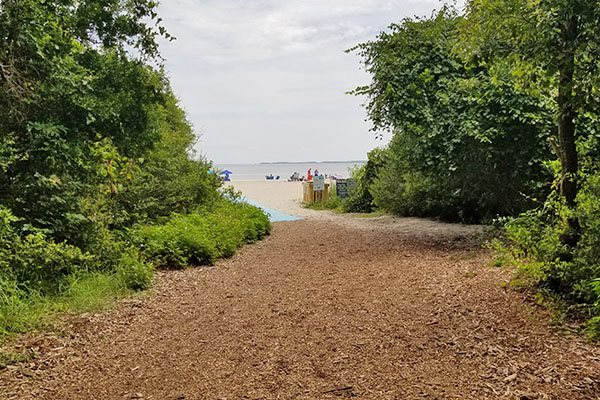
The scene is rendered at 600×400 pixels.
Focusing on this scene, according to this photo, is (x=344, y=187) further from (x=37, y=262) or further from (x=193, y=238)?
(x=37, y=262)

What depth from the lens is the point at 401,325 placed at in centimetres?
361

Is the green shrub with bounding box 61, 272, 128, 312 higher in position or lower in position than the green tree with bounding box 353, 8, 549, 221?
lower

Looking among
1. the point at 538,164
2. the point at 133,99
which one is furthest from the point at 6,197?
the point at 538,164

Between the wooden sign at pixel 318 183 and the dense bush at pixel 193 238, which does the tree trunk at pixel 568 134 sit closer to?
the dense bush at pixel 193 238

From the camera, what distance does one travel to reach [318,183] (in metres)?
19.3

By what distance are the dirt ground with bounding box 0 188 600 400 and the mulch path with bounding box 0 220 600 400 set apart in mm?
11

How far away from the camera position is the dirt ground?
104 inches

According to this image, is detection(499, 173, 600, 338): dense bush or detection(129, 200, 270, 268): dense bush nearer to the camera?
detection(499, 173, 600, 338): dense bush

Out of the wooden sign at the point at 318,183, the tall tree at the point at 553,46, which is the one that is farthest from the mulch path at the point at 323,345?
the wooden sign at the point at 318,183

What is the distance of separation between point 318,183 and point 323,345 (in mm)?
16172

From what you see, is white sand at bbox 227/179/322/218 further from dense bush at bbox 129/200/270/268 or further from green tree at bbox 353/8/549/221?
green tree at bbox 353/8/549/221

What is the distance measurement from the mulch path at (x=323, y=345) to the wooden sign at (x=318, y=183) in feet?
45.4

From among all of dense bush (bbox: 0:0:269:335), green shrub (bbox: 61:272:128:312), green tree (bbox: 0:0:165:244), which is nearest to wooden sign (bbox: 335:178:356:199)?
dense bush (bbox: 0:0:269:335)

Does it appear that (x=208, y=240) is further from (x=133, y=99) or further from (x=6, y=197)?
Result: (x=6, y=197)
